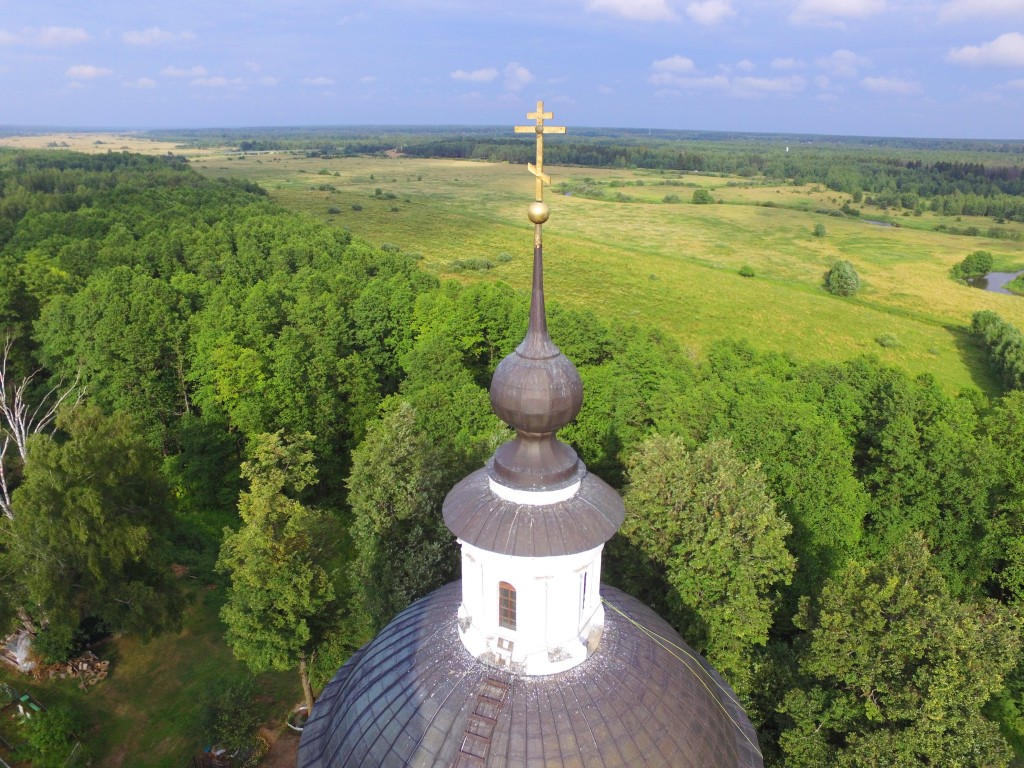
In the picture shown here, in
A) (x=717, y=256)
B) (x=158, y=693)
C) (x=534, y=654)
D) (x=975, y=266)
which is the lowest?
(x=158, y=693)

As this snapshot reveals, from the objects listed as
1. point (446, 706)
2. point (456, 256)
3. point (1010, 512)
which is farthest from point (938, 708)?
point (456, 256)

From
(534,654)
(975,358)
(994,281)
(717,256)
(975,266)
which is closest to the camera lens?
(534,654)

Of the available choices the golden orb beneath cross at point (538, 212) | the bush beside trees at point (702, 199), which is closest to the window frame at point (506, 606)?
the golden orb beneath cross at point (538, 212)

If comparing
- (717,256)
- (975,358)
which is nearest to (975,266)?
(717,256)

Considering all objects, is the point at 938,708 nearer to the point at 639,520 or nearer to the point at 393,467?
the point at 639,520

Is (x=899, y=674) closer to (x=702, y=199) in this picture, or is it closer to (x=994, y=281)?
(x=994, y=281)

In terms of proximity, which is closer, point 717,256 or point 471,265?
point 471,265

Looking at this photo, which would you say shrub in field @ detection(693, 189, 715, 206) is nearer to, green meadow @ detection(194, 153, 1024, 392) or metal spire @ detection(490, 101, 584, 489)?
green meadow @ detection(194, 153, 1024, 392)
